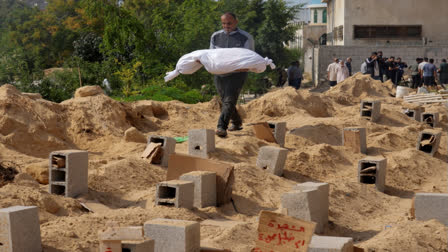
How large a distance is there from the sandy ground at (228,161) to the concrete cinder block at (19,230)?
0.61 feet

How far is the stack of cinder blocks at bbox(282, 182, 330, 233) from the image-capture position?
550cm

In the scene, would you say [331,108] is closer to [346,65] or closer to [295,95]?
[295,95]

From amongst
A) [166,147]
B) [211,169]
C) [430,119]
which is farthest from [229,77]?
[430,119]

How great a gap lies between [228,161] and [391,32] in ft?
80.9

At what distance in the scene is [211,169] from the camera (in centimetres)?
630

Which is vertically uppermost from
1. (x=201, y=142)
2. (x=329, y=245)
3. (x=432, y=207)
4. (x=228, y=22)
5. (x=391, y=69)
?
(x=228, y=22)

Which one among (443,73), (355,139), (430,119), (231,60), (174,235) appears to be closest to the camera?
(174,235)

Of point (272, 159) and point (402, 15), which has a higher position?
point (402, 15)

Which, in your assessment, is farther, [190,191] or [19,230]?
[190,191]

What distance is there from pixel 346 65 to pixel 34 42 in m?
25.6

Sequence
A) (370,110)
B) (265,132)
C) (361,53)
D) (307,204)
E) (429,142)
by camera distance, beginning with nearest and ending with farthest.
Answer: (307,204) < (265,132) < (429,142) < (370,110) < (361,53)

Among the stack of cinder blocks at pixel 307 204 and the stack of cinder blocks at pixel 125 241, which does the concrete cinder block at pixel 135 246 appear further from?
the stack of cinder blocks at pixel 307 204

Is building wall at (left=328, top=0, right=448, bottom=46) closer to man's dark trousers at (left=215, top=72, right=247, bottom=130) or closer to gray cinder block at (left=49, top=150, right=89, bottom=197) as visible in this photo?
man's dark trousers at (left=215, top=72, right=247, bottom=130)

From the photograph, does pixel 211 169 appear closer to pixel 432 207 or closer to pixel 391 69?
pixel 432 207
